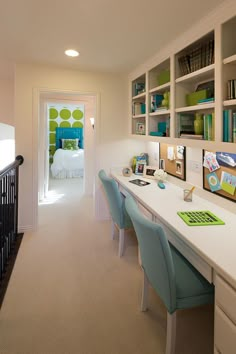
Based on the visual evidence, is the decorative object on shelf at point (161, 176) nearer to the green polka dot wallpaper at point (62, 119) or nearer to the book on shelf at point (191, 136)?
the book on shelf at point (191, 136)

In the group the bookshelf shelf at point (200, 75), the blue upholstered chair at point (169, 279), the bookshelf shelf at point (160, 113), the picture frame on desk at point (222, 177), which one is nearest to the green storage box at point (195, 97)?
the bookshelf shelf at point (200, 75)

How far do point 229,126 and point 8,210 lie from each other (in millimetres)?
2341

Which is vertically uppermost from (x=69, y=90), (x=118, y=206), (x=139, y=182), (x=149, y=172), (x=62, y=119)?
(x=62, y=119)

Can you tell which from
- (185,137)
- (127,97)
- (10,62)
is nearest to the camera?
(185,137)

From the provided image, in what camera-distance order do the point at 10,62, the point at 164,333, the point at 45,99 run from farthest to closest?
the point at 45,99 → the point at 10,62 → the point at 164,333

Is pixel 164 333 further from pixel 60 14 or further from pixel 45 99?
pixel 45 99

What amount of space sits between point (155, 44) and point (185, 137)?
102 centimetres

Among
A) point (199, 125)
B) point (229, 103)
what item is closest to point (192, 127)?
point (199, 125)

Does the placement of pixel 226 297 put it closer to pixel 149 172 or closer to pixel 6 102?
pixel 149 172

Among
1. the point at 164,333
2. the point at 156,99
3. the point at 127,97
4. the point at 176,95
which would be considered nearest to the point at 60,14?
the point at 176,95

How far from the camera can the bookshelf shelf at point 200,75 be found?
181 centimetres

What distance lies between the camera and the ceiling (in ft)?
5.58

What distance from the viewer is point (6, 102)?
420 cm

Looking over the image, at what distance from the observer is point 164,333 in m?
1.60
